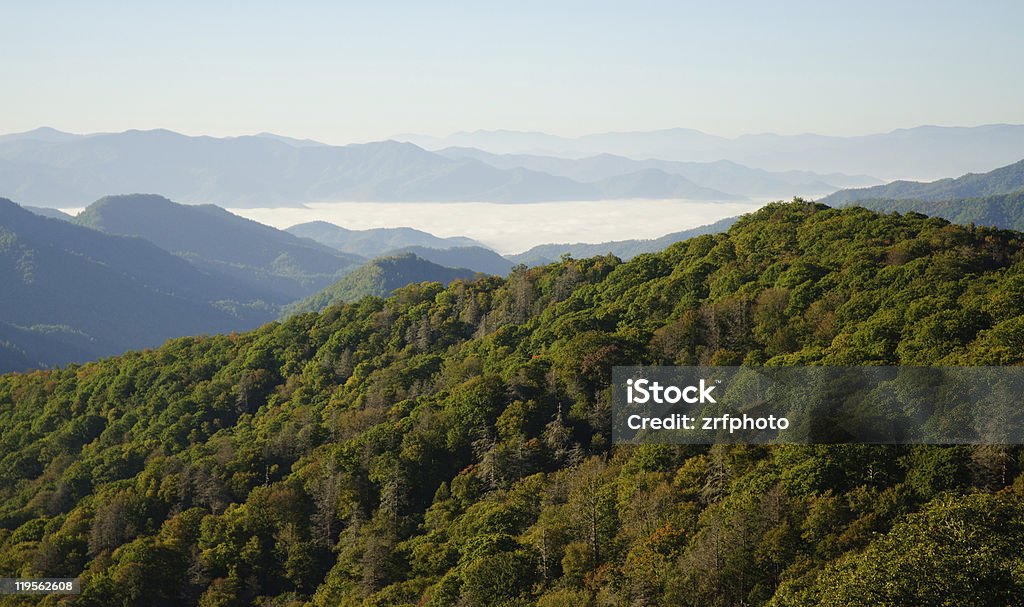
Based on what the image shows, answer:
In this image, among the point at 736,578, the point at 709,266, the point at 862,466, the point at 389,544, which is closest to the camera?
the point at 736,578

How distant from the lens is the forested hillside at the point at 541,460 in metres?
28.3

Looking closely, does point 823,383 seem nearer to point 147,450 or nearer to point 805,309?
point 805,309

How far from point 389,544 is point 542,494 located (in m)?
7.47

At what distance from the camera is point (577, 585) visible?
A: 31.7 meters

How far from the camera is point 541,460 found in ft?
145

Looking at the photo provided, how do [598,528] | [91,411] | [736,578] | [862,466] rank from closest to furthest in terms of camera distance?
[736,578] < [862,466] < [598,528] < [91,411]

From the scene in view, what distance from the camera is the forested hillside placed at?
28281 mm

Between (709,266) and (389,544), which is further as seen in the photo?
(709,266)

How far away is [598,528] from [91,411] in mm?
56056

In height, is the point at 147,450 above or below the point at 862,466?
below

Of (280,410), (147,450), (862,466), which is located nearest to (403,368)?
(280,410)

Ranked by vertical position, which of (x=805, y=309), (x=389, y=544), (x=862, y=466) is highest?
(x=805, y=309)

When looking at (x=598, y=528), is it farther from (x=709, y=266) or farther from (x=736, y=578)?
(x=709, y=266)

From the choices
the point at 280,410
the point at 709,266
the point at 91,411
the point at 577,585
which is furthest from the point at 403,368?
the point at 577,585
